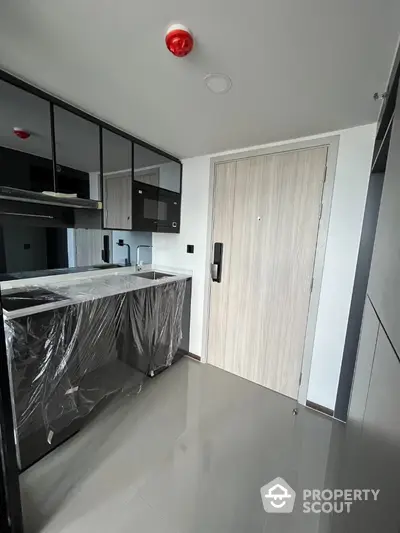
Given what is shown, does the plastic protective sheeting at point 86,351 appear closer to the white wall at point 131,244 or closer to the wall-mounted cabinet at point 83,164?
the white wall at point 131,244

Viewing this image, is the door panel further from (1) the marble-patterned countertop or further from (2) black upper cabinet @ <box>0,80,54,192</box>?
(2) black upper cabinet @ <box>0,80,54,192</box>

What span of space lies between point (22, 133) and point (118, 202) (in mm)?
768

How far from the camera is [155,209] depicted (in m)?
2.41

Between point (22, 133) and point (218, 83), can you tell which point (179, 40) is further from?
point (22, 133)

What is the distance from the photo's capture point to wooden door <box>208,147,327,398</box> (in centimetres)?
198

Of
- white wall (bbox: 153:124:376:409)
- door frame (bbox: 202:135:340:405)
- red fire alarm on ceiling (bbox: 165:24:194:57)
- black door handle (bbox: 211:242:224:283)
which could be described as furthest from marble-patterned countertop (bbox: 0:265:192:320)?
red fire alarm on ceiling (bbox: 165:24:194:57)

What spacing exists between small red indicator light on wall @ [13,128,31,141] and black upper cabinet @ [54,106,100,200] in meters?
0.17

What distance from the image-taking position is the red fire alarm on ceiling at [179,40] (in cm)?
97

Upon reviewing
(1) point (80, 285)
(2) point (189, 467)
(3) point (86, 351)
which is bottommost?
(2) point (189, 467)

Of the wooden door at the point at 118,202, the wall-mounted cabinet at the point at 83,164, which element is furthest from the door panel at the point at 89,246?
the wooden door at the point at 118,202

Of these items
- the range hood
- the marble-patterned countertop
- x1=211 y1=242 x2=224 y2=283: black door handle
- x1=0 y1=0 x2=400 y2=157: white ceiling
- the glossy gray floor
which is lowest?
the glossy gray floor

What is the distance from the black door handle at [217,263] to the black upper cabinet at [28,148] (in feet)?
4.91

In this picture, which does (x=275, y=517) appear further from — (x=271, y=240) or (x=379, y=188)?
(x=379, y=188)

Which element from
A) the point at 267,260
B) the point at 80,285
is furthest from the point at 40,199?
the point at 267,260
